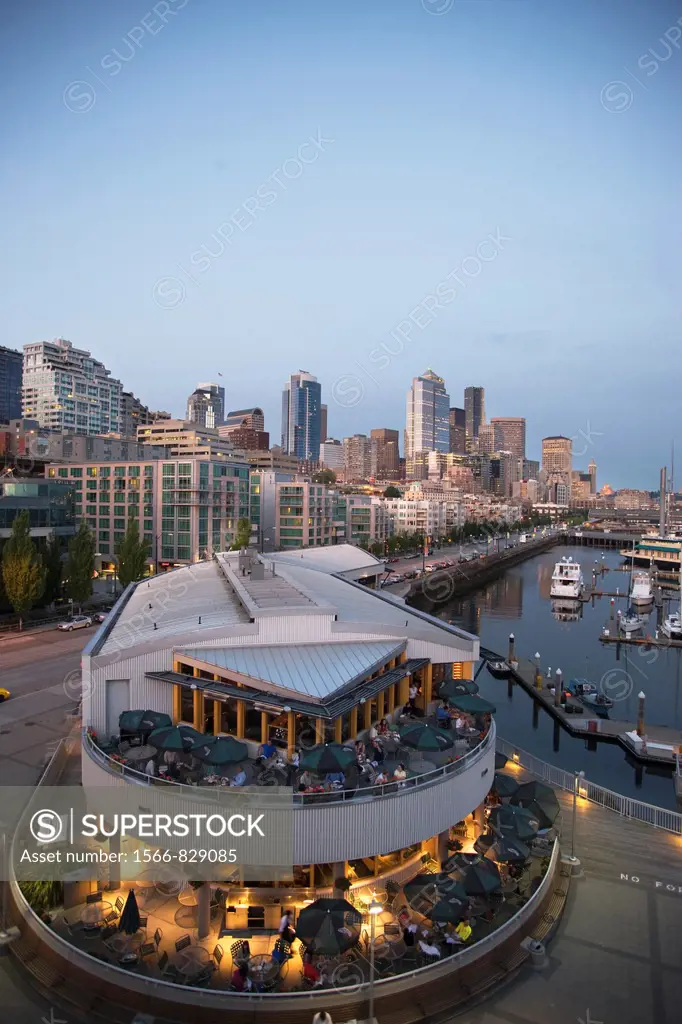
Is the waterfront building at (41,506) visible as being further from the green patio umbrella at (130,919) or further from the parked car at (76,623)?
the green patio umbrella at (130,919)

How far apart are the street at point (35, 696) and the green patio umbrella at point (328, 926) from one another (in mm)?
13478

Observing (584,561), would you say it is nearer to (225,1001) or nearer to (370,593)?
(370,593)

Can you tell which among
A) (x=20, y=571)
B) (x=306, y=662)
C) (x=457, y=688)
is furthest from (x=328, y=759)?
(x=20, y=571)

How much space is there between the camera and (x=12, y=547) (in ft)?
152

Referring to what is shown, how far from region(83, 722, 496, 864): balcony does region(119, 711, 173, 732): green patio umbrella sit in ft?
4.97

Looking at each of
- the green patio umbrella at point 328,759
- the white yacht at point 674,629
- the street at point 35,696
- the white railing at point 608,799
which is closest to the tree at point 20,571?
the street at point 35,696

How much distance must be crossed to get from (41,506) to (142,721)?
144ft

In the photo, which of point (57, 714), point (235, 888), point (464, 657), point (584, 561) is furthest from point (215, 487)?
point (584, 561)

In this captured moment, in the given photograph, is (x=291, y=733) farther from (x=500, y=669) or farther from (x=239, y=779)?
(x=500, y=669)

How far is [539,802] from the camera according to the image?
20.4 metres

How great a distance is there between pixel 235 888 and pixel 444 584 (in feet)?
256

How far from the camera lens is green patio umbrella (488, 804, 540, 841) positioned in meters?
17.8

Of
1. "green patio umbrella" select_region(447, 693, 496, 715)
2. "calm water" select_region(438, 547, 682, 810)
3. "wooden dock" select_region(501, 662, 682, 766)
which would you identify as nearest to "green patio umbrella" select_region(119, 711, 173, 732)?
"green patio umbrella" select_region(447, 693, 496, 715)

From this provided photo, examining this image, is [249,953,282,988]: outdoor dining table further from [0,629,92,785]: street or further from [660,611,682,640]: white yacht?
[660,611,682,640]: white yacht
